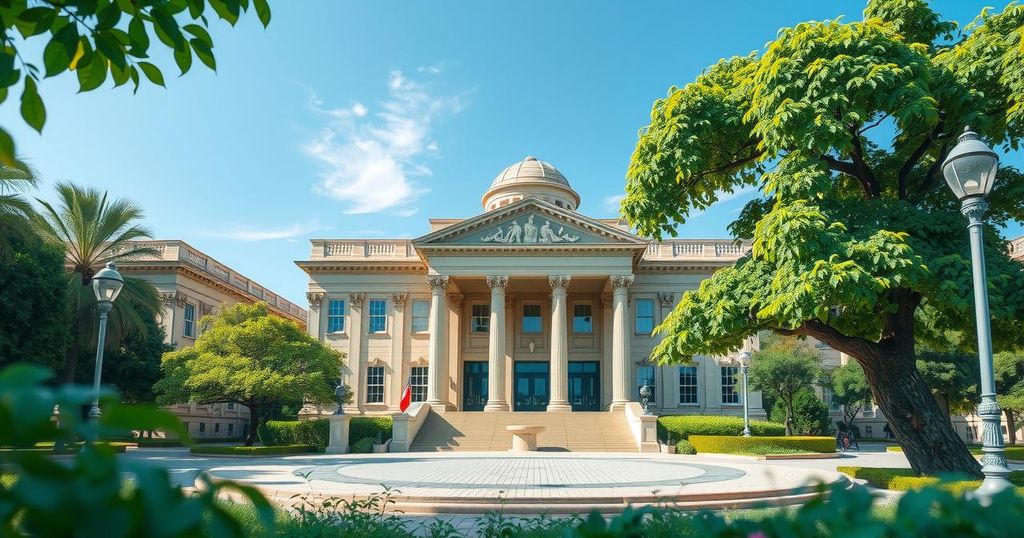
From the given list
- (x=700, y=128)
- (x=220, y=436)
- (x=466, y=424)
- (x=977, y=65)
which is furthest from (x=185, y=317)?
(x=977, y=65)

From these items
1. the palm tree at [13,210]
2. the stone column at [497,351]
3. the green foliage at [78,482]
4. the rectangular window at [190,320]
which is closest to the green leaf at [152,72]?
the green foliage at [78,482]

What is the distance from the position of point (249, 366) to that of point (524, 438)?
42.6 ft

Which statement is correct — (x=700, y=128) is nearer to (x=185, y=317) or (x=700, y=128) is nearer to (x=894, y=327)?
(x=894, y=327)

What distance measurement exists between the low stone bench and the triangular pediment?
12.5 metres

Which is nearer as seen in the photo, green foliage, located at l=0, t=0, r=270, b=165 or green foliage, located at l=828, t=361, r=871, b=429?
green foliage, located at l=0, t=0, r=270, b=165

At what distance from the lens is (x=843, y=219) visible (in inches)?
549

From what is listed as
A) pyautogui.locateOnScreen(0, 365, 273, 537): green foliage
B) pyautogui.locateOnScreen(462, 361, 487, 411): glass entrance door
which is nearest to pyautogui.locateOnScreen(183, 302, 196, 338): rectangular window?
pyautogui.locateOnScreen(462, 361, 487, 411): glass entrance door

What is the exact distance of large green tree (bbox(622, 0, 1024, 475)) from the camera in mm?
12469

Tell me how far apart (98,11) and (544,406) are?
43642 mm

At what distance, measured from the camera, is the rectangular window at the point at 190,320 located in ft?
161

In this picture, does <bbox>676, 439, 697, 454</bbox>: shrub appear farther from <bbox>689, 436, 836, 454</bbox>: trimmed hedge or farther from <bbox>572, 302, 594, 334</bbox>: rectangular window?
<bbox>572, 302, 594, 334</bbox>: rectangular window

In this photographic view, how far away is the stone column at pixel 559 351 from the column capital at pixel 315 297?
50.7 ft

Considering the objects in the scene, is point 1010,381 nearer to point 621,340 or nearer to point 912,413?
point 621,340

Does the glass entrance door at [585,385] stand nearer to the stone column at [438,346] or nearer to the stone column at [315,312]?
the stone column at [438,346]
